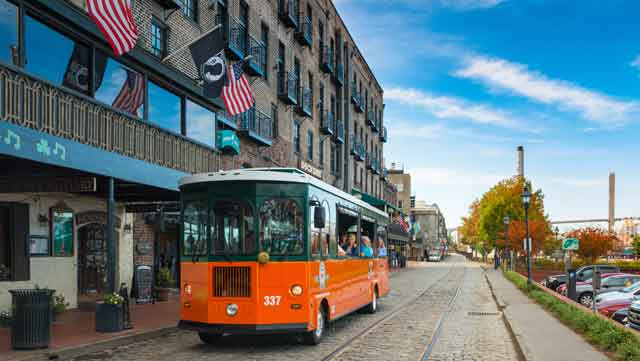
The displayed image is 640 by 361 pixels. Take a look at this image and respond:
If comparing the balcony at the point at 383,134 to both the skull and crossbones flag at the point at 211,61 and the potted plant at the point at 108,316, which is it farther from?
the potted plant at the point at 108,316

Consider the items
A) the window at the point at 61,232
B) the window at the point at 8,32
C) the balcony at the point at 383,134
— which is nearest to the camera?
the window at the point at 8,32

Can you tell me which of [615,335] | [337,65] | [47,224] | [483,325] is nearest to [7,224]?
[47,224]

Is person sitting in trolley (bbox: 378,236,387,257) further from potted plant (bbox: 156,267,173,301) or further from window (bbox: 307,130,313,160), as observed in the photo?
window (bbox: 307,130,313,160)

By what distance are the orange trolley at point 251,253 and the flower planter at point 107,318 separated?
2.25m

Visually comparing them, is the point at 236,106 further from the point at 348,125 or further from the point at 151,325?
the point at 348,125

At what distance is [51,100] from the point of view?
1242cm

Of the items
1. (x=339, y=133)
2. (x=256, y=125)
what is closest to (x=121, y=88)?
(x=256, y=125)

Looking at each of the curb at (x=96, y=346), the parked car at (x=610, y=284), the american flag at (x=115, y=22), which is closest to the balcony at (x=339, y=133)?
the parked car at (x=610, y=284)

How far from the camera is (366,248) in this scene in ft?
59.1

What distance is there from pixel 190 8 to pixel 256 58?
A: 5.25 m

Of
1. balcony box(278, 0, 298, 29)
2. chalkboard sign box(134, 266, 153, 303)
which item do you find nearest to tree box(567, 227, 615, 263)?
balcony box(278, 0, 298, 29)

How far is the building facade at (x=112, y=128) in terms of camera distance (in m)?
12.5

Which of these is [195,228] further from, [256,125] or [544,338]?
[256,125]

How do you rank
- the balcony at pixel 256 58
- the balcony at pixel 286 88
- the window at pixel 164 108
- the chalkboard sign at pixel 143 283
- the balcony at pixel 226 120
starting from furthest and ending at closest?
1. the balcony at pixel 286 88
2. the balcony at pixel 256 58
3. the balcony at pixel 226 120
4. the chalkboard sign at pixel 143 283
5. the window at pixel 164 108
